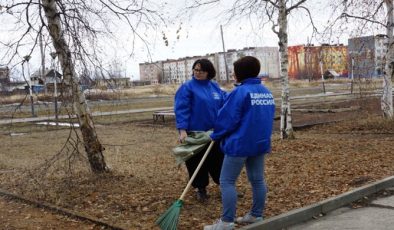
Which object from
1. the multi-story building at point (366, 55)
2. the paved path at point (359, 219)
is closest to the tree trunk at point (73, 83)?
the paved path at point (359, 219)

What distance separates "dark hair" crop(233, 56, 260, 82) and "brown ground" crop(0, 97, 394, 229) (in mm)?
1638

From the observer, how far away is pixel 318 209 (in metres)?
5.79

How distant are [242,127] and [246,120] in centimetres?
8

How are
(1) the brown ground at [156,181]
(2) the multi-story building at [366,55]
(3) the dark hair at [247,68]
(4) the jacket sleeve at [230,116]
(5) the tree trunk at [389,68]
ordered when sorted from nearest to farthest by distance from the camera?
(4) the jacket sleeve at [230,116] < (3) the dark hair at [247,68] < (1) the brown ground at [156,181] < (5) the tree trunk at [389,68] < (2) the multi-story building at [366,55]

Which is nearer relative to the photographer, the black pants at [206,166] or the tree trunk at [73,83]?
the black pants at [206,166]

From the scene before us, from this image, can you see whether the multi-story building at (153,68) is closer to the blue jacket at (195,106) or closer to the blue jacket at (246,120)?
the blue jacket at (195,106)

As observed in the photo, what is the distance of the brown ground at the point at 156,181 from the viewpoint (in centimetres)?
577

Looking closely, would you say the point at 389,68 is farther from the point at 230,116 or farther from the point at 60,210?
the point at 60,210

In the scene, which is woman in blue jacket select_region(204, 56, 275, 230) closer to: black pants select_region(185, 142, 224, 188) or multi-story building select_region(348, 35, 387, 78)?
black pants select_region(185, 142, 224, 188)

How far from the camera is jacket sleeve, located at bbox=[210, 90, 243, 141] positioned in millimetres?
4562

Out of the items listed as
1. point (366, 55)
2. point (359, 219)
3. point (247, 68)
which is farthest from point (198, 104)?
point (366, 55)

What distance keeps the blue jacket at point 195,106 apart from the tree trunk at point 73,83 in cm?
201

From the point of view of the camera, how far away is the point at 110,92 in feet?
24.9

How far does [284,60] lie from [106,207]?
7.10 meters
